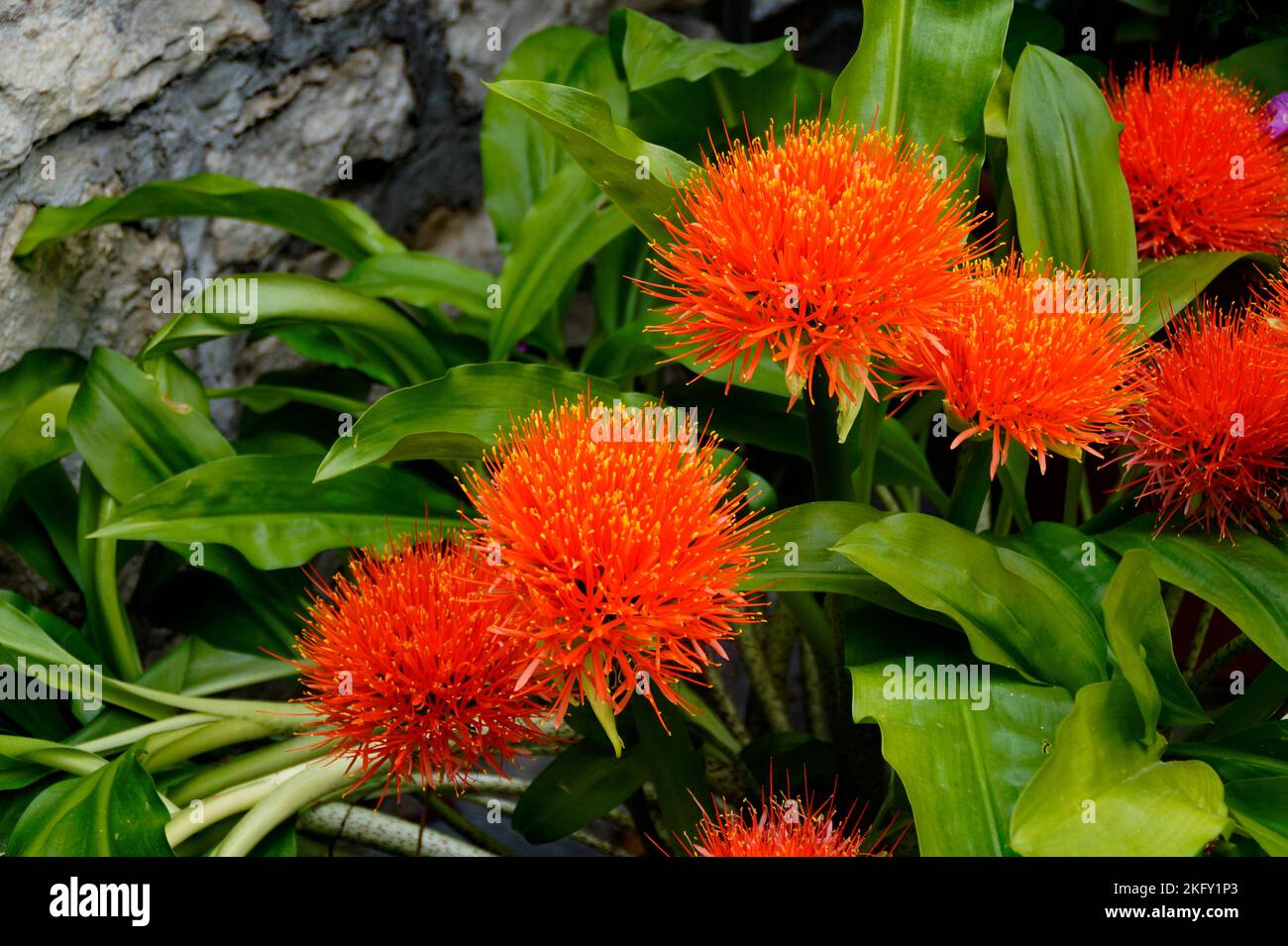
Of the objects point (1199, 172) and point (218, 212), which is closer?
point (1199, 172)

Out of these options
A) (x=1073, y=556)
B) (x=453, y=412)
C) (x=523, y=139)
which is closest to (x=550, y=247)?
(x=523, y=139)

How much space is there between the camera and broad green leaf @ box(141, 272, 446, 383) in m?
1.00

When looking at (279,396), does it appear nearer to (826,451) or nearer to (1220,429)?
(826,451)

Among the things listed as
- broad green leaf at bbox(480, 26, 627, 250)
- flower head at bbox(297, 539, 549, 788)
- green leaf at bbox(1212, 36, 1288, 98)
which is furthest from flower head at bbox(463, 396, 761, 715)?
green leaf at bbox(1212, 36, 1288, 98)

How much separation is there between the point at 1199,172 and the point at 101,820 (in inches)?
41.6

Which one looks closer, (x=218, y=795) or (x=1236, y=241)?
(x=218, y=795)

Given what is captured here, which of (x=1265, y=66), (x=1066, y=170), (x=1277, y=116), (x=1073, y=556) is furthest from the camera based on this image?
(x=1265, y=66)

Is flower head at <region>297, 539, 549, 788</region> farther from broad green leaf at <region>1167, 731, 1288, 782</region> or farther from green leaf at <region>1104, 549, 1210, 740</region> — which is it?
broad green leaf at <region>1167, 731, 1288, 782</region>

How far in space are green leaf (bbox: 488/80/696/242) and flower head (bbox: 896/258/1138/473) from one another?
0.22 meters

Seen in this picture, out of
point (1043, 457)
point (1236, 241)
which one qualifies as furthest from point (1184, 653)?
point (1043, 457)

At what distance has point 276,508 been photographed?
97 cm
